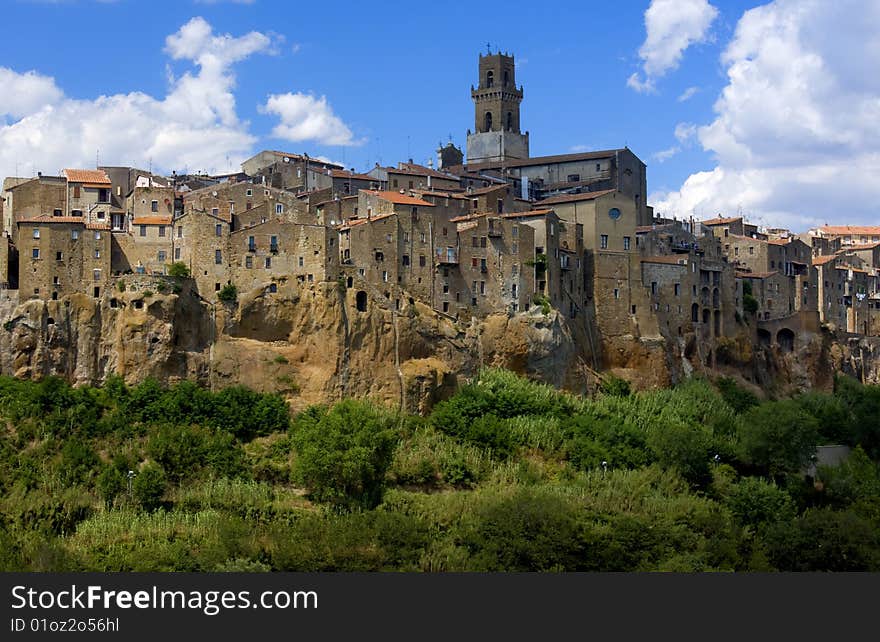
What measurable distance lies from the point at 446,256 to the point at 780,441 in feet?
64.5

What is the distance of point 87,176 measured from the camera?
82.6m

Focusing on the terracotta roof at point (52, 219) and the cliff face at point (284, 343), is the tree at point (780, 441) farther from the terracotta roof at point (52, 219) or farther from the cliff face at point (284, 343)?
the terracotta roof at point (52, 219)

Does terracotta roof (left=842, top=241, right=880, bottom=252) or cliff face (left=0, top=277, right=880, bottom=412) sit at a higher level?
terracotta roof (left=842, top=241, right=880, bottom=252)

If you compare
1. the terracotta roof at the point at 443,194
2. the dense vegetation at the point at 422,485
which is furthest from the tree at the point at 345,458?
the terracotta roof at the point at 443,194

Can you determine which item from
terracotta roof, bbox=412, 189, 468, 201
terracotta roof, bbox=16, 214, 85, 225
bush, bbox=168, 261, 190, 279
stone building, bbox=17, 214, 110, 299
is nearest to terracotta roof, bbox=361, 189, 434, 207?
terracotta roof, bbox=412, 189, 468, 201

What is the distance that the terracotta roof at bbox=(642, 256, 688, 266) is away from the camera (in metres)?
90.5

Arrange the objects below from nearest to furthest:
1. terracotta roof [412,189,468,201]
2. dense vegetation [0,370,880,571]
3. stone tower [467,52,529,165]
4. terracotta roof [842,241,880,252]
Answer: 1. dense vegetation [0,370,880,571]
2. terracotta roof [412,189,468,201]
3. stone tower [467,52,529,165]
4. terracotta roof [842,241,880,252]

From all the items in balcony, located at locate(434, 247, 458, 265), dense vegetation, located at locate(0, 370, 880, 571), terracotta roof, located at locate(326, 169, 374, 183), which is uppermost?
terracotta roof, located at locate(326, 169, 374, 183)

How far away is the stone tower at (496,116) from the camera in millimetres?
113062

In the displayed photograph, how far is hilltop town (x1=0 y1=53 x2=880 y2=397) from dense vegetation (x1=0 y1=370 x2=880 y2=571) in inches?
116

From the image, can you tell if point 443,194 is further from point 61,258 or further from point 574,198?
point 61,258

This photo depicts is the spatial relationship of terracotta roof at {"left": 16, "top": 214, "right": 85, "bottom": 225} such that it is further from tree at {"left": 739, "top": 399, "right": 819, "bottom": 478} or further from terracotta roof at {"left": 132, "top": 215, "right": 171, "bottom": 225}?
tree at {"left": 739, "top": 399, "right": 819, "bottom": 478}

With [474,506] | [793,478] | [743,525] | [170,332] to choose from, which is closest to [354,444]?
[474,506]

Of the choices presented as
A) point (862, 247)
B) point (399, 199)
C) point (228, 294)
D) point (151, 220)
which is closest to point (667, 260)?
point (399, 199)
